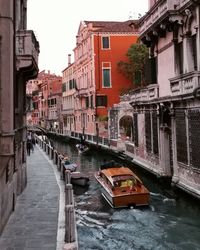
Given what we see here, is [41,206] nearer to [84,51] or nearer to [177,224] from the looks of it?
[177,224]

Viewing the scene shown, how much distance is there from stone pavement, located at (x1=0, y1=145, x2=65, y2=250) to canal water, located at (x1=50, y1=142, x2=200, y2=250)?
1187 millimetres

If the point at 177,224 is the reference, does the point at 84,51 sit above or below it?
above

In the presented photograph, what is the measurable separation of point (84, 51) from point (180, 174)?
33855 millimetres

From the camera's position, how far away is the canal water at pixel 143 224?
36.8ft

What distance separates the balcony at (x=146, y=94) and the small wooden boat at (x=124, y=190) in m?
4.31

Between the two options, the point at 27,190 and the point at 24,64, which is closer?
the point at 24,64

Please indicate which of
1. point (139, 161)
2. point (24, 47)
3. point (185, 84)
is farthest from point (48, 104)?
point (24, 47)

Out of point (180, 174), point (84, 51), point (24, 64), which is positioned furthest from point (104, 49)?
point (24, 64)

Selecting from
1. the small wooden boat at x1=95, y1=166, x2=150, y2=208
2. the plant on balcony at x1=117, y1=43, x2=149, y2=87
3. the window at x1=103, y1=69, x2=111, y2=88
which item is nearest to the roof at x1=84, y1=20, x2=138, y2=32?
the plant on balcony at x1=117, y1=43, x2=149, y2=87

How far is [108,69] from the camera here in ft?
141

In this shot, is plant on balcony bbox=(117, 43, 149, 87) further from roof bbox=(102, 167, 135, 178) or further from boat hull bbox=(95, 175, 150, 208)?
boat hull bbox=(95, 175, 150, 208)

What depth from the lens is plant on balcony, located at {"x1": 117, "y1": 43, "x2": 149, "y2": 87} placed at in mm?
40938

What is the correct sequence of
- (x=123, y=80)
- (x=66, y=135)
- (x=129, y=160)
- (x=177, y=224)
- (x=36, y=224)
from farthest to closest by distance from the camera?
(x=66, y=135) → (x=123, y=80) → (x=129, y=160) → (x=177, y=224) → (x=36, y=224)

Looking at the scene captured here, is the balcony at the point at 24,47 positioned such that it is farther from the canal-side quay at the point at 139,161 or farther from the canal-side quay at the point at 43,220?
the canal-side quay at the point at 139,161
